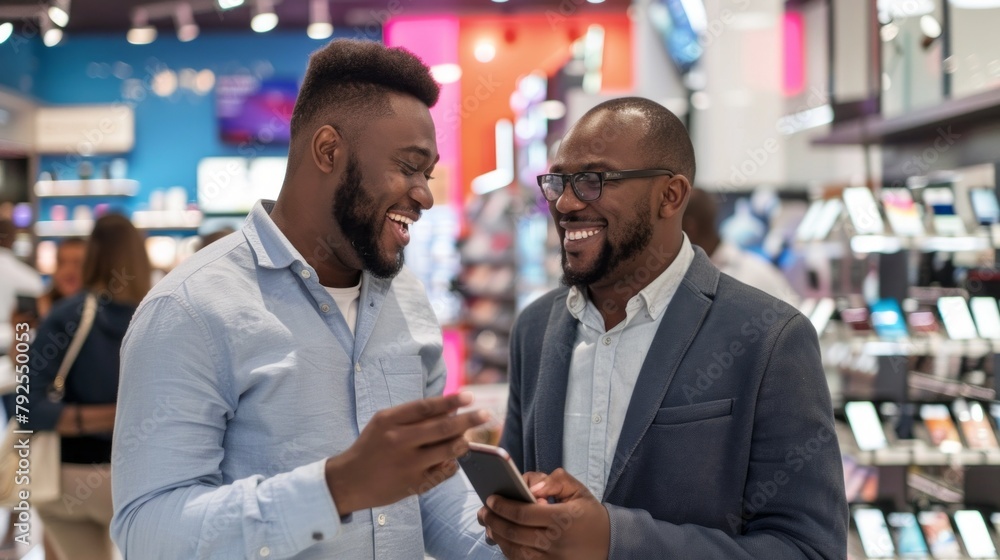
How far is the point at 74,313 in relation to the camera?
341 centimetres

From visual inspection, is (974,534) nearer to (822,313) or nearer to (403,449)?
(822,313)

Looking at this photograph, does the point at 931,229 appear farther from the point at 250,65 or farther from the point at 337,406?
the point at 250,65

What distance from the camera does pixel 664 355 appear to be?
1.74 meters

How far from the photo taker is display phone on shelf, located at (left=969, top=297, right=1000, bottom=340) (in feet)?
12.0

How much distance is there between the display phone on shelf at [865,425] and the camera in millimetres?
3789

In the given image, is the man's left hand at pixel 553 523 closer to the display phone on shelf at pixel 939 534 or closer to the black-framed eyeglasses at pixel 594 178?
the black-framed eyeglasses at pixel 594 178

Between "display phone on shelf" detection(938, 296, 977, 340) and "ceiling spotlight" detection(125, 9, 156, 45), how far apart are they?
10669mm

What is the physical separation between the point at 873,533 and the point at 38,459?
3.39 m

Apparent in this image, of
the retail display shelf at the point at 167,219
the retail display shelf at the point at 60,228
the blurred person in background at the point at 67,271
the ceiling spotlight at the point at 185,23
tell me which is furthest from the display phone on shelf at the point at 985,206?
the retail display shelf at the point at 60,228

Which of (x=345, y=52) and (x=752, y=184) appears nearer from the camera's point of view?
(x=345, y=52)

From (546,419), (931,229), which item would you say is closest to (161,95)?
(931,229)

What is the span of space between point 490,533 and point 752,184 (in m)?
5.56

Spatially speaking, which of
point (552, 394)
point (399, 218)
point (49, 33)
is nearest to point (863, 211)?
point (552, 394)

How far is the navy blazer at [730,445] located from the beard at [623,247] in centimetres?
16
